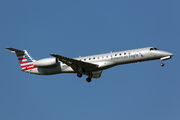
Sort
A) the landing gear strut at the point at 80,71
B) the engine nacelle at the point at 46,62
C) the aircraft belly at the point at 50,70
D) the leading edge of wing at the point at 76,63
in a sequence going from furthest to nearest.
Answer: the aircraft belly at the point at 50,70 < the landing gear strut at the point at 80,71 < the engine nacelle at the point at 46,62 < the leading edge of wing at the point at 76,63

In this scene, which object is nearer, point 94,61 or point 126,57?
point 126,57

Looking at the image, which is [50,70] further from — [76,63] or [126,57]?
[126,57]

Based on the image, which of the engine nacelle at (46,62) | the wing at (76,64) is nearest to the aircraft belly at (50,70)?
the engine nacelle at (46,62)

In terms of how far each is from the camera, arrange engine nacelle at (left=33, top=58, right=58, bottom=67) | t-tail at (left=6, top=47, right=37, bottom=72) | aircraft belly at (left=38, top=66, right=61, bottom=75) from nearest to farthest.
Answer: engine nacelle at (left=33, top=58, right=58, bottom=67), aircraft belly at (left=38, top=66, right=61, bottom=75), t-tail at (left=6, top=47, right=37, bottom=72)

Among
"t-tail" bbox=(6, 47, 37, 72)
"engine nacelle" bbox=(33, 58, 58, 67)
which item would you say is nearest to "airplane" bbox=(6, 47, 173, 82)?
"engine nacelle" bbox=(33, 58, 58, 67)

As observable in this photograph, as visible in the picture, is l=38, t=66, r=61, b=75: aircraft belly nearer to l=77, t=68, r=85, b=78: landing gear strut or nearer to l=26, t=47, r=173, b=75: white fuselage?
l=77, t=68, r=85, b=78: landing gear strut

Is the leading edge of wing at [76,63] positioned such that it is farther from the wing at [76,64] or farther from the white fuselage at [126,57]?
the white fuselage at [126,57]

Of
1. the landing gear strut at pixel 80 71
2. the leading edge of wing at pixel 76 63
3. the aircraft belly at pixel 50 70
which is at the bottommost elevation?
the landing gear strut at pixel 80 71

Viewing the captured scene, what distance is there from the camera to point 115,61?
92.7 ft

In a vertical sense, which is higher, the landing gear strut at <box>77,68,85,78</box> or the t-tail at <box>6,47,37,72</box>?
the t-tail at <box>6,47,37,72</box>

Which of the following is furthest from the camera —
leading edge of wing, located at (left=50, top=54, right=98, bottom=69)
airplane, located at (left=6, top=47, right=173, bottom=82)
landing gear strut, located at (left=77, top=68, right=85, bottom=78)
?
landing gear strut, located at (left=77, top=68, right=85, bottom=78)

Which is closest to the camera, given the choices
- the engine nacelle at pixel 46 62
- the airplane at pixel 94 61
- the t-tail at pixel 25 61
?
the airplane at pixel 94 61

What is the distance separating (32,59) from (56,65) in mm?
3410

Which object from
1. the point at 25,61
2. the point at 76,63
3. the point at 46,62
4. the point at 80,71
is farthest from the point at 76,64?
the point at 25,61
